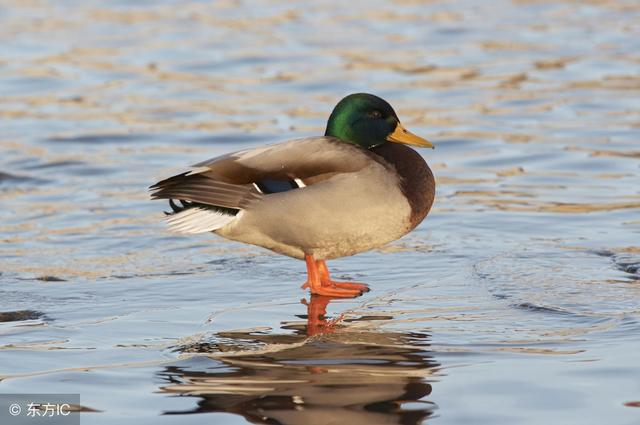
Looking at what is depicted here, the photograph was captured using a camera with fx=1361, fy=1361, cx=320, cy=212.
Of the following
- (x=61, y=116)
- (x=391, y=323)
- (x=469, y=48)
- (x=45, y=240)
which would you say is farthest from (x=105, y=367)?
(x=469, y=48)

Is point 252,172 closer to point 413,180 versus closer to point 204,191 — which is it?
point 204,191

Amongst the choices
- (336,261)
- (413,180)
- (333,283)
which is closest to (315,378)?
(333,283)

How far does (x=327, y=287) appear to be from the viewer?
5.81 meters

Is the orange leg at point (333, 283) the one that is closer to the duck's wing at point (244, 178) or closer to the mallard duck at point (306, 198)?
the mallard duck at point (306, 198)

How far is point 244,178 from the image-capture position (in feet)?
18.7

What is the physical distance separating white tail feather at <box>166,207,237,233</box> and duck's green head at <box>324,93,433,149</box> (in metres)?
0.71

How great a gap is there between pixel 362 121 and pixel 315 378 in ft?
6.25

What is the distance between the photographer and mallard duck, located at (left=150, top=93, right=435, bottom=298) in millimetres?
5633

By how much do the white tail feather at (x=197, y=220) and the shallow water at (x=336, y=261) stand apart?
0.31 m

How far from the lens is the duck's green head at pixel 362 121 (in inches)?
239

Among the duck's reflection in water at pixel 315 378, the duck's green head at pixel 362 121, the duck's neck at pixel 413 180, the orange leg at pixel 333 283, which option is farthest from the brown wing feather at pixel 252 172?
the duck's reflection in water at pixel 315 378

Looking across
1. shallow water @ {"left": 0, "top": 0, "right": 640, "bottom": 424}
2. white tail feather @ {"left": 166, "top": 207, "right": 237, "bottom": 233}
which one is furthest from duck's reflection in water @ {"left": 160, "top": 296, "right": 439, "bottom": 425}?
white tail feather @ {"left": 166, "top": 207, "right": 237, "bottom": 233}

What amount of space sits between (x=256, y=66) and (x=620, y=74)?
10.8ft

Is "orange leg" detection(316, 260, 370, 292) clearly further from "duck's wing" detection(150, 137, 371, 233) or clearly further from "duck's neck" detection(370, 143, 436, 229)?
"duck's wing" detection(150, 137, 371, 233)
